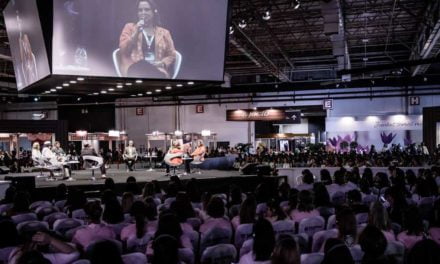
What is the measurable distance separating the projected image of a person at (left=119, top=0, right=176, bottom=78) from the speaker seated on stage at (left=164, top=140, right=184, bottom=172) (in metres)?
5.39

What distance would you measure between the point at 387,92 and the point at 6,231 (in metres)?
26.6

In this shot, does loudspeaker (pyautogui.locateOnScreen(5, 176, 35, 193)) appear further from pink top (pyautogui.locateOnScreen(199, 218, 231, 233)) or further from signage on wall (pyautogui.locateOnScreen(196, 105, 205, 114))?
signage on wall (pyautogui.locateOnScreen(196, 105, 205, 114))

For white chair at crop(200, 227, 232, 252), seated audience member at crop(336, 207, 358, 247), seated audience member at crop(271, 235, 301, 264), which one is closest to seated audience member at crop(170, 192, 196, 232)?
white chair at crop(200, 227, 232, 252)

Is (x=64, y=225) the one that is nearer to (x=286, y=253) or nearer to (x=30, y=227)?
(x=30, y=227)

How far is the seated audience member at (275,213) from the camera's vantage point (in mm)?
5757

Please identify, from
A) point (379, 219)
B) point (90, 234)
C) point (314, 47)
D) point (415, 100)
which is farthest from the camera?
point (415, 100)

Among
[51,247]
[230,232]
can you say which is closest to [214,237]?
[230,232]

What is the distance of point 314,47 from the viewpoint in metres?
A: 24.3

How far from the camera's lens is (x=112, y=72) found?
11.6 meters

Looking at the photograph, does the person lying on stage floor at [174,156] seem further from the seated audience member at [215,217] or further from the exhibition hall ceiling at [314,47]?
the seated audience member at [215,217]

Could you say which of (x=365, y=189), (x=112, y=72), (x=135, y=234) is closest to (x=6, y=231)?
(x=135, y=234)

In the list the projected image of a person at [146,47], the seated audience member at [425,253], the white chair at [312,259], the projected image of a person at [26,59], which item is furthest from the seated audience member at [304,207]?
the projected image of a person at [26,59]

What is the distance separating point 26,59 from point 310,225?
9815mm

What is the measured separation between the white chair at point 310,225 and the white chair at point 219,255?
1495 millimetres
